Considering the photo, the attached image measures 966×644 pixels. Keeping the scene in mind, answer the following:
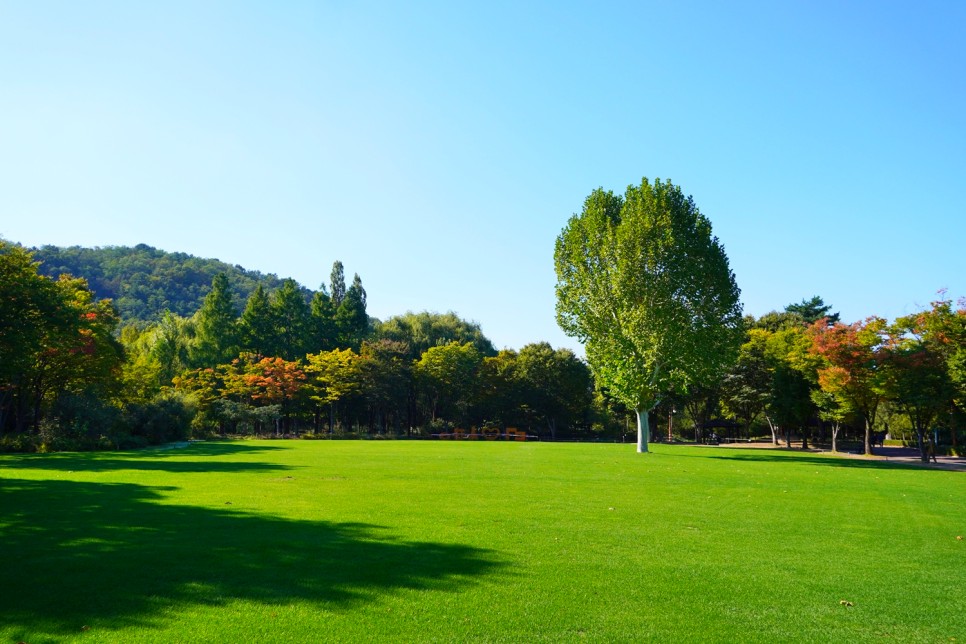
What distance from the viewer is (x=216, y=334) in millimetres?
68062

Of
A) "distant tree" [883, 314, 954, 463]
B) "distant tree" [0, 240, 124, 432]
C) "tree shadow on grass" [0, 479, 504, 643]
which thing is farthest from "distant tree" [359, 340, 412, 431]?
"tree shadow on grass" [0, 479, 504, 643]

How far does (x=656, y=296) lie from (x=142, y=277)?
125 meters

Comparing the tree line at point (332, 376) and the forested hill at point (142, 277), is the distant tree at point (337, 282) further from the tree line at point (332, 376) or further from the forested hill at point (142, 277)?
the forested hill at point (142, 277)

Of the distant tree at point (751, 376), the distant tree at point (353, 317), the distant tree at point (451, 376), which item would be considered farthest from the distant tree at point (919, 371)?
the distant tree at point (353, 317)

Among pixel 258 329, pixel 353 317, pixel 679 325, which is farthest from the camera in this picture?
pixel 353 317

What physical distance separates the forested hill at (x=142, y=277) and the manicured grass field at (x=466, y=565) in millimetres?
101609

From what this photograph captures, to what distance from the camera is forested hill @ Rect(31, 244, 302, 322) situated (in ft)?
387

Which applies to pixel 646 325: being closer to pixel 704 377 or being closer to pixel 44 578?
pixel 704 377

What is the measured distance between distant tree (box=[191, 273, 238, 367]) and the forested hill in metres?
39.9

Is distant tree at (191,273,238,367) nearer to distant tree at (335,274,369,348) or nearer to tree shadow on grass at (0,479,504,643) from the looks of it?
distant tree at (335,274,369,348)

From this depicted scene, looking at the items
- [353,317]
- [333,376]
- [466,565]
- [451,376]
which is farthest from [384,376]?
[466,565]

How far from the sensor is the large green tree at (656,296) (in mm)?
34688

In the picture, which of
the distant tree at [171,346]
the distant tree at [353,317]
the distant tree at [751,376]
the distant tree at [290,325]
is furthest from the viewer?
the distant tree at [353,317]

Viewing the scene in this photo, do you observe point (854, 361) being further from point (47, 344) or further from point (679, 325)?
point (47, 344)
